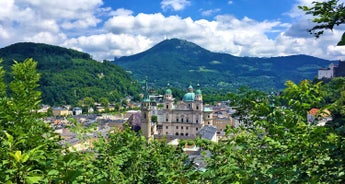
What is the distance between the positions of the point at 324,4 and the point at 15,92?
4.94m

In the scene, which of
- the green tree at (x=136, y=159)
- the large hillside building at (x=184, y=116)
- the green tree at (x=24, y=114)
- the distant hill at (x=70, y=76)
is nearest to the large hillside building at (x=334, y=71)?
the large hillside building at (x=184, y=116)

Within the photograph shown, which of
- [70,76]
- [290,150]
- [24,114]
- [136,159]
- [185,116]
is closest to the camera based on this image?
[290,150]

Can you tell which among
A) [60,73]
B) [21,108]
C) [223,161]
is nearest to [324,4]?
[223,161]

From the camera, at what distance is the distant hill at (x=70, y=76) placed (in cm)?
14750

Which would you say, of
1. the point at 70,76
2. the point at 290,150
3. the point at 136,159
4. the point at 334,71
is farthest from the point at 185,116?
the point at 70,76

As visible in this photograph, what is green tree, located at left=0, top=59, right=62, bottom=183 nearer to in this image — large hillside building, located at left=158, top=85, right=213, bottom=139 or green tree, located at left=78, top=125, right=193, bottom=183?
green tree, located at left=78, top=125, right=193, bottom=183

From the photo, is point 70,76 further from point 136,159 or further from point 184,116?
point 136,159

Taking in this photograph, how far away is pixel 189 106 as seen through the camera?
72000 mm

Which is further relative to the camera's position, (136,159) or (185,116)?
(185,116)

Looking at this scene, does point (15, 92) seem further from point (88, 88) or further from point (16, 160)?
point (88, 88)

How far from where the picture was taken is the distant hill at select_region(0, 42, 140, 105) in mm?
147500

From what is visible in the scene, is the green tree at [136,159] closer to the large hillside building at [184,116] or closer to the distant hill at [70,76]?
the large hillside building at [184,116]

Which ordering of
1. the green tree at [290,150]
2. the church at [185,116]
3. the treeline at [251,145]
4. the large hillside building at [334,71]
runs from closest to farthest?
the treeline at [251,145] → the green tree at [290,150] → the church at [185,116] → the large hillside building at [334,71]

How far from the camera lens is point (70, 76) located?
160500mm
